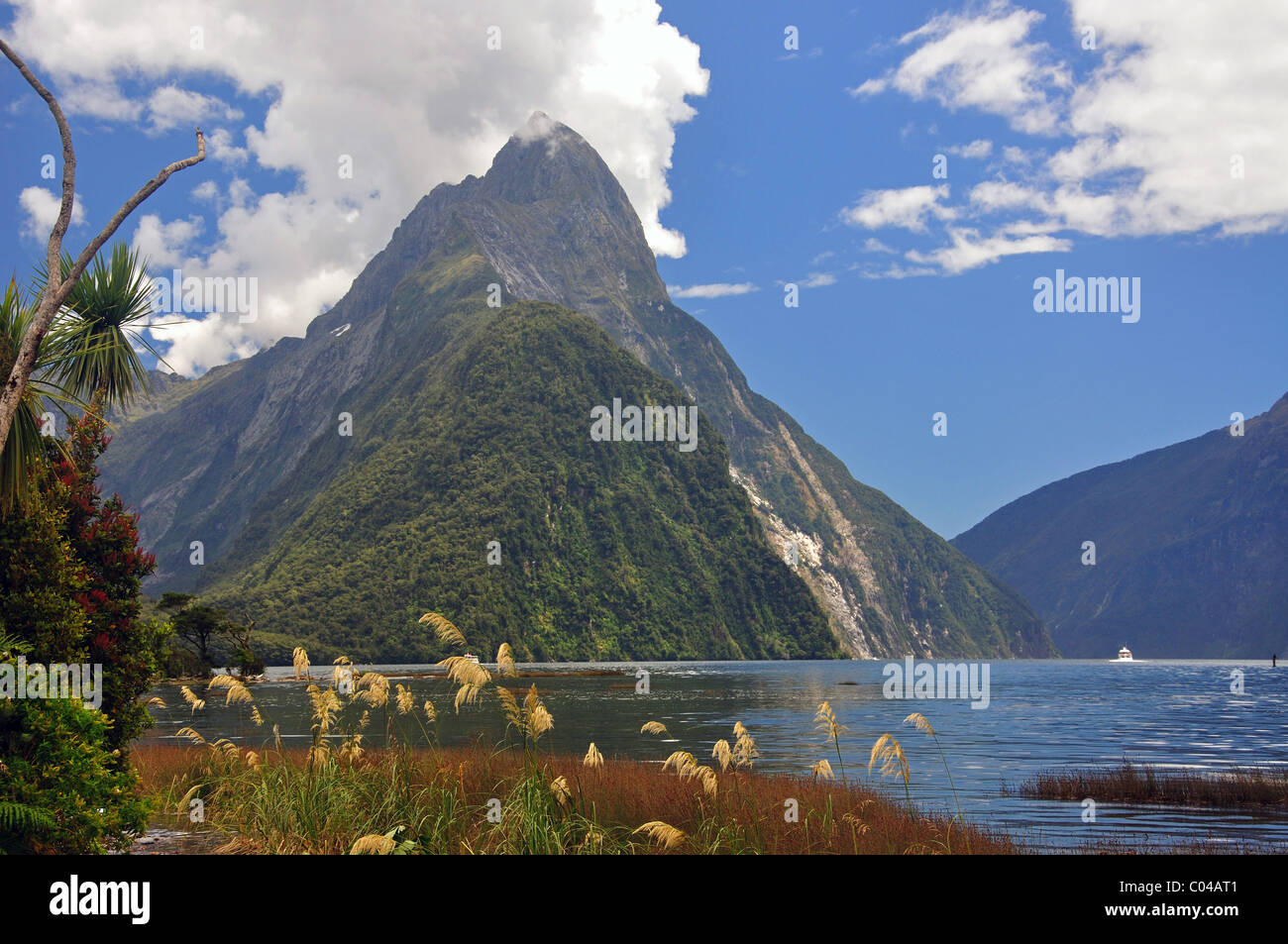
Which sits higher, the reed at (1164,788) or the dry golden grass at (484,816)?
the dry golden grass at (484,816)

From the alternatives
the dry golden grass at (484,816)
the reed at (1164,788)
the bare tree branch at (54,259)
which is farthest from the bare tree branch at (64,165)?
the reed at (1164,788)

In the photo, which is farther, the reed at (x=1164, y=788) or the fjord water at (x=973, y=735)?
the reed at (x=1164, y=788)

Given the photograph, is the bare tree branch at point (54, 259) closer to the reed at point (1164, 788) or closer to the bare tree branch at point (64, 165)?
the bare tree branch at point (64, 165)

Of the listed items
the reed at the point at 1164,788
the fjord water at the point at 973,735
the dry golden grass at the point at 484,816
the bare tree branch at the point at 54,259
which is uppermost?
the bare tree branch at the point at 54,259

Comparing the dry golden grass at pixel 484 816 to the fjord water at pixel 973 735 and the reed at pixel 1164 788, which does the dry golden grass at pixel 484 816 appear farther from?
the reed at pixel 1164 788

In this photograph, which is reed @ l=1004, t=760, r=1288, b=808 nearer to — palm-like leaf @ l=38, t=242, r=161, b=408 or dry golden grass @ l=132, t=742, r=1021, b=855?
dry golden grass @ l=132, t=742, r=1021, b=855

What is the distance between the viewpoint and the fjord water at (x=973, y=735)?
24.7 m

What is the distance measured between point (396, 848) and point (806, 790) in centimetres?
1236

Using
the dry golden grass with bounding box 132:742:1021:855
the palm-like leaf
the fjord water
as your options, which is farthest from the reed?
the palm-like leaf

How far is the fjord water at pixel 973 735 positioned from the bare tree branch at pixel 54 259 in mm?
6939

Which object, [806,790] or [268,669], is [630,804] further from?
[268,669]

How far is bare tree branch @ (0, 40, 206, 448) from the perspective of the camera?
11539 mm

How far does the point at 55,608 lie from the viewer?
15.5m
